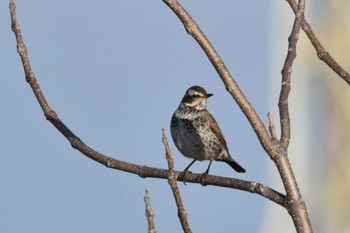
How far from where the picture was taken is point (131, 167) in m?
6.58

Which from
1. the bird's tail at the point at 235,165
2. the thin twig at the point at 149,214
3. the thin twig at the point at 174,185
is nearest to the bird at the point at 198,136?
the bird's tail at the point at 235,165

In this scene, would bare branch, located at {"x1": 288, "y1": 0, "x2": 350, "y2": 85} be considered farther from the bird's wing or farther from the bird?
the bird's wing

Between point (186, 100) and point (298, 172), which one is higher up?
point (298, 172)

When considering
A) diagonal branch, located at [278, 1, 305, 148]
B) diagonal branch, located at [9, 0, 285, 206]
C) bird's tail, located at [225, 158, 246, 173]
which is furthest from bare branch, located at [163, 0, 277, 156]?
bird's tail, located at [225, 158, 246, 173]

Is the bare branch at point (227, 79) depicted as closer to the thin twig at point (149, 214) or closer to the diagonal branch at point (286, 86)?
the diagonal branch at point (286, 86)

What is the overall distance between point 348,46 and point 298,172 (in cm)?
296

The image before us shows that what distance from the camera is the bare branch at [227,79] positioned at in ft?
17.8

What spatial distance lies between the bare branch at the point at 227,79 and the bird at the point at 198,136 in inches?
214

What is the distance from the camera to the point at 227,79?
5.45 m

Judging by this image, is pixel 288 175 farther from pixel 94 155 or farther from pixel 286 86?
pixel 94 155

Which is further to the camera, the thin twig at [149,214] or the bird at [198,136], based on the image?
the bird at [198,136]

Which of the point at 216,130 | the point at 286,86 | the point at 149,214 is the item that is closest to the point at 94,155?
the point at 286,86

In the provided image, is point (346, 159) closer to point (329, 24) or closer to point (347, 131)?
point (347, 131)

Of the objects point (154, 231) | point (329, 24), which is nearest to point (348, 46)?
point (329, 24)
